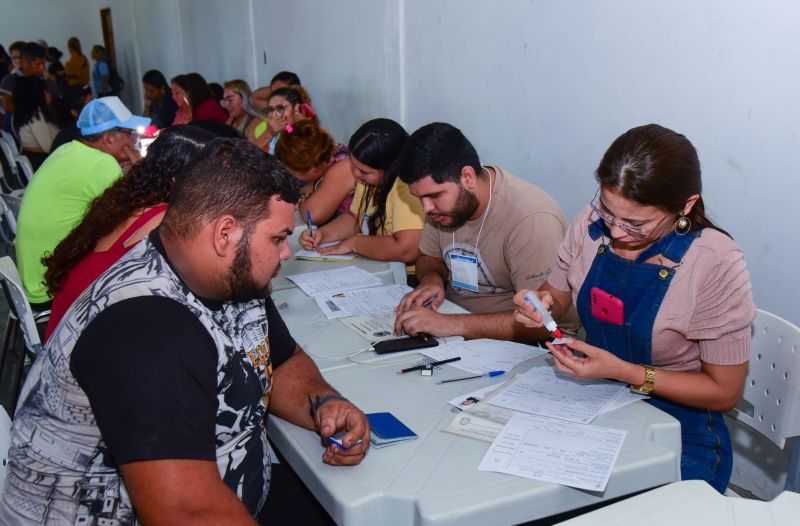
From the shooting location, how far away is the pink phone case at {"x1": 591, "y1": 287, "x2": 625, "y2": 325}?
1721 millimetres

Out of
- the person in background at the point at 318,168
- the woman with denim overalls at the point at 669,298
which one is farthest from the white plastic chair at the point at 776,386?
the person in background at the point at 318,168

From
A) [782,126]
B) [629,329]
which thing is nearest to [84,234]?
[629,329]

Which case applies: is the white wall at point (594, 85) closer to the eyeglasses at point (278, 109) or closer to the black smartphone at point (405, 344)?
the eyeglasses at point (278, 109)

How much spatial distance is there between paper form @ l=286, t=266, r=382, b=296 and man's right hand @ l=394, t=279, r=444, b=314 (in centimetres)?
32

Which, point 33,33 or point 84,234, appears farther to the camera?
point 33,33

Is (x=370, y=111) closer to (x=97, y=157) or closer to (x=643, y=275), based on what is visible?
(x=97, y=157)

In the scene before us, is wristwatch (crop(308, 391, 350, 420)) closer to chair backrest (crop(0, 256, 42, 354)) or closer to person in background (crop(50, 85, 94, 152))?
chair backrest (crop(0, 256, 42, 354))

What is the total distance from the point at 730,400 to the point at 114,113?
2968 millimetres

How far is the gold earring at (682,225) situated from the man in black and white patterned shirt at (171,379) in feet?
3.00

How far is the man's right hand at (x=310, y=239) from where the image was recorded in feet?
9.87

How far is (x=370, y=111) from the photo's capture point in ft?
15.1

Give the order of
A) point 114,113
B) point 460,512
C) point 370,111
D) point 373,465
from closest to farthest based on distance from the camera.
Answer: point 460,512 → point 373,465 → point 114,113 → point 370,111

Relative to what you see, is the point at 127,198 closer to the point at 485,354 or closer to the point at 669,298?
the point at 485,354

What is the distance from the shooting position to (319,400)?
150 cm
